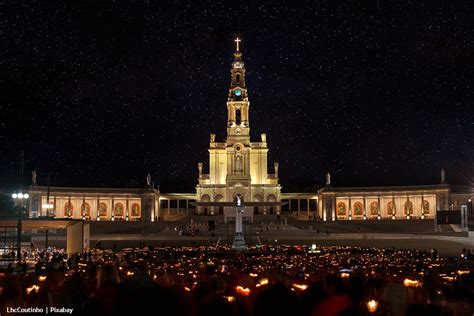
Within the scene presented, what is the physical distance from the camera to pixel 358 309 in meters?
5.94

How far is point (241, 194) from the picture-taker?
10644 centimetres

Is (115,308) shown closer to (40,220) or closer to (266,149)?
(40,220)

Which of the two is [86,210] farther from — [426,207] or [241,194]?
[426,207]

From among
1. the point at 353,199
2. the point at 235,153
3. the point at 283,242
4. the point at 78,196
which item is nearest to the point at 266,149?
the point at 235,153

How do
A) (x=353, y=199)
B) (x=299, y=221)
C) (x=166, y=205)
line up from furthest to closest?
(x=166, y=205) < (x=353, y=199) < (x=299, y=221)

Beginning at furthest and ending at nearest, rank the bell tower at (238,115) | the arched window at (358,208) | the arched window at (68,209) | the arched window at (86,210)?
the bell tower at (238,115) < the arched window at (358,208) < the arched window at (86,210) < the arched window at (68,209)

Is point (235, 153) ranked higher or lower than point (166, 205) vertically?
higher

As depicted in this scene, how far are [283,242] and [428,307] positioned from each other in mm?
49728

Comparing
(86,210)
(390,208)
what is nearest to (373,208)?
(390,208)

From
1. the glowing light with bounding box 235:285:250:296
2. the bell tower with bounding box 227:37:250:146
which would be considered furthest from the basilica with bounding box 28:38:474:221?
the glowing light with bounding box 235:285:250:296

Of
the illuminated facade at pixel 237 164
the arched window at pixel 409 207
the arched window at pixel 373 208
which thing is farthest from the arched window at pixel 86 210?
the arched window at pixel 409 207

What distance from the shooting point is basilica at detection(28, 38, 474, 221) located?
102 meters

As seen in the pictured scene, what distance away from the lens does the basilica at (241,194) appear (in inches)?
3996

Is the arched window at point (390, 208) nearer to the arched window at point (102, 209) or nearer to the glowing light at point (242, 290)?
the arched window at point (102, 209)
